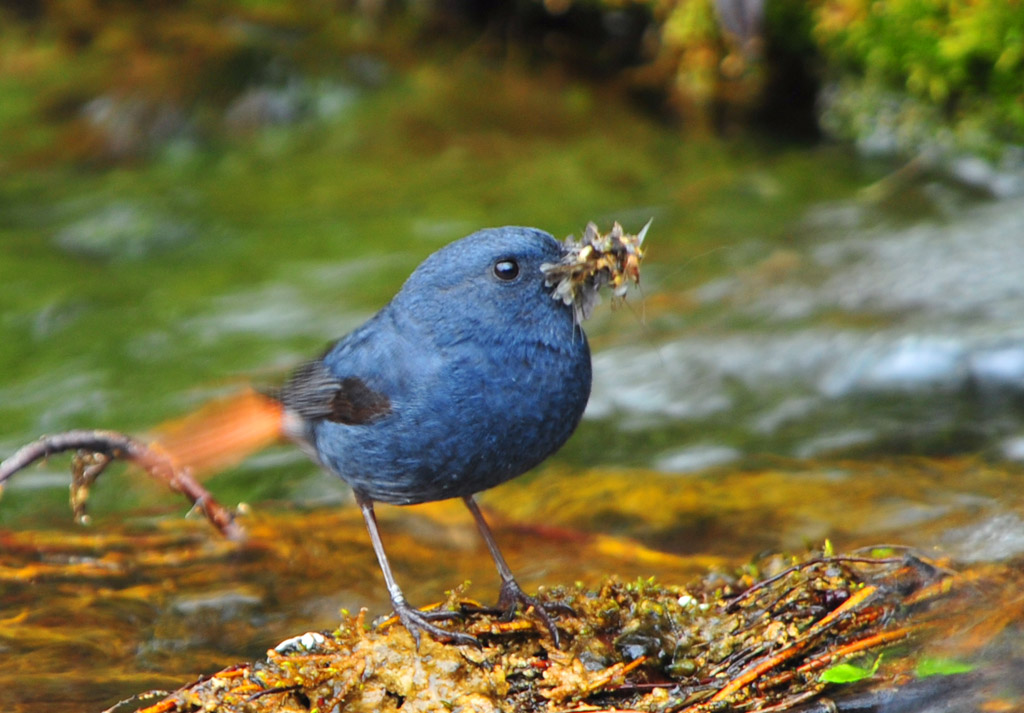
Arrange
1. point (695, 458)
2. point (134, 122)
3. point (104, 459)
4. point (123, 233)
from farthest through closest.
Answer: point (134, 122) → point (123, 233) → point (695, 458) → point (104, 459)

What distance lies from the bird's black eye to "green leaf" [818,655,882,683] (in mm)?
1523

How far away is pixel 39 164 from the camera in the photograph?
984cm

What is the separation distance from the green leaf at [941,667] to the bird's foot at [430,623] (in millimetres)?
1299

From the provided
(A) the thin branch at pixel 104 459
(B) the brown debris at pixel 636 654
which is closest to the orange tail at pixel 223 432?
(A) the thin branch at pixel 104 459

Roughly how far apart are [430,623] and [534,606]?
0.34m

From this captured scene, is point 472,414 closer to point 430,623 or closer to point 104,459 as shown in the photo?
point 430,623

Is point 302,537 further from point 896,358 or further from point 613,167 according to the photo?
point 613,167

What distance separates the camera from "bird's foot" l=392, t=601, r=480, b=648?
135 inches

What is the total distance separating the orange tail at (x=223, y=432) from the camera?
4570mm

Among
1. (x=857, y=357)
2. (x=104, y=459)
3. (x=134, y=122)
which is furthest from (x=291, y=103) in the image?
(x=104, y=459)

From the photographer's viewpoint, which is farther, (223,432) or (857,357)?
(857,357)

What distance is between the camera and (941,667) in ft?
9.86

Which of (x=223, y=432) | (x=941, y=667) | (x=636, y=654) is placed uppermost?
(x=223, y=432)

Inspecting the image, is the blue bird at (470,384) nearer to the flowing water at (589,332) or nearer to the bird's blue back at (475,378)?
the bird's blue back at (475,378)
